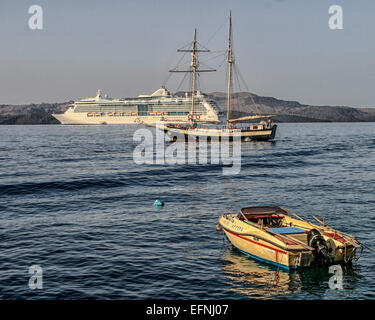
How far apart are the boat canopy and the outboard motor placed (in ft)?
12.8

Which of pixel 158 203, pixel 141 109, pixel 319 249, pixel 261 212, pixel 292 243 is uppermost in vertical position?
pixel 141 109

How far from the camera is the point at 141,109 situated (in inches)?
6964

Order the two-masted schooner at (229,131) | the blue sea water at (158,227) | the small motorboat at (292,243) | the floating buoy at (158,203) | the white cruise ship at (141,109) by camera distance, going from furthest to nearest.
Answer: the white cruise ship at (141,109) → the two-masted schooner at (229,131) → the floating buoy at (158,203) → the small motorboat at (292,243) → the blue sea water at (158,227)

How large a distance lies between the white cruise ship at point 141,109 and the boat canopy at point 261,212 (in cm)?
14497

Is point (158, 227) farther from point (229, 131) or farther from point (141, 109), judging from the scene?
point (141, 109)

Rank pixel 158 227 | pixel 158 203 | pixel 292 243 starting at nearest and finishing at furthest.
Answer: pixel 292 243, pixel 158 227, pixel 158 203

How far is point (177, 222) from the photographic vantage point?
77.0ft

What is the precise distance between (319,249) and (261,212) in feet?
14.8

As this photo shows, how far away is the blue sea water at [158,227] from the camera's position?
14.3 metres

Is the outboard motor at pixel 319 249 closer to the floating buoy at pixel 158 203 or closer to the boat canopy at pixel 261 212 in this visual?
the boat canopy at pixel 261 212

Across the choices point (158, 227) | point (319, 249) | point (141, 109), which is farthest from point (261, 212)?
point (141, 109)

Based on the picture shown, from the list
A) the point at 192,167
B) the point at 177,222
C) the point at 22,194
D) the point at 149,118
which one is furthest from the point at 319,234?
the point at 149,118

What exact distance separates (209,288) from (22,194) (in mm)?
22011

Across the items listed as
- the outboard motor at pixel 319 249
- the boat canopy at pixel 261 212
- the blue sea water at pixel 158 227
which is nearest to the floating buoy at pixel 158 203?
the blue sea water at pixel 158 227
